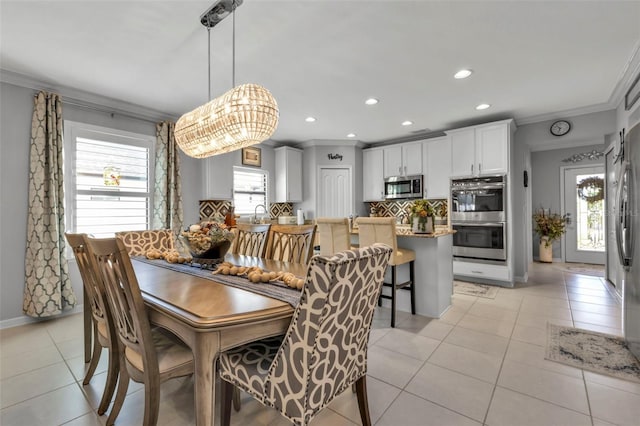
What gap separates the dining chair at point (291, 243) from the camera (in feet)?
7.69

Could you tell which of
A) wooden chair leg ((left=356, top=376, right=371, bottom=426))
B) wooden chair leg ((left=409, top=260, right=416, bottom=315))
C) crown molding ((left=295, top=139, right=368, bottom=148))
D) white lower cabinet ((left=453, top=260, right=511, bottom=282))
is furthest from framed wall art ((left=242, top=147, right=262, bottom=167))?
wooden chair leg ((left=356, top=376, right=371, bottom=426))

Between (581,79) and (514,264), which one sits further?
(514,264)

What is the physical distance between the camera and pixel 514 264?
456 cm

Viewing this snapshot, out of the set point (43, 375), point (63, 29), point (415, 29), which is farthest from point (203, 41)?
point (43, 375)

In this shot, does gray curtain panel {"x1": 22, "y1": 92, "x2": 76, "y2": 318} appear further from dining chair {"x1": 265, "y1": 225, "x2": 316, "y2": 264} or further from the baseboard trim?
dining chair {"x1": 265, "y1": 225, "x2": 316, "y2": 264}

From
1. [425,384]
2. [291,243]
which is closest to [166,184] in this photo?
[291,243]

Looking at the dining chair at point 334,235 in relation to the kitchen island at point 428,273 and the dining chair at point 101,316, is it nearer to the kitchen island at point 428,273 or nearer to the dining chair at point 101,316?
the kitchen island at point 428,273

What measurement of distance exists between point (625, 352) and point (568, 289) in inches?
83.9

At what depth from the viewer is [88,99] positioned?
10.9 feet

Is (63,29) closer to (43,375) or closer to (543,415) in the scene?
(43,375)

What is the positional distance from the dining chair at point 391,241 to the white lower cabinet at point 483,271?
5.95 ft

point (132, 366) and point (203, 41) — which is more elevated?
point (203, 41)

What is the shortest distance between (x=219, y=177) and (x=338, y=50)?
2.66m

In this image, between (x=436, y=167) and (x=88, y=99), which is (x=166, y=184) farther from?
(x=436, y=167)
